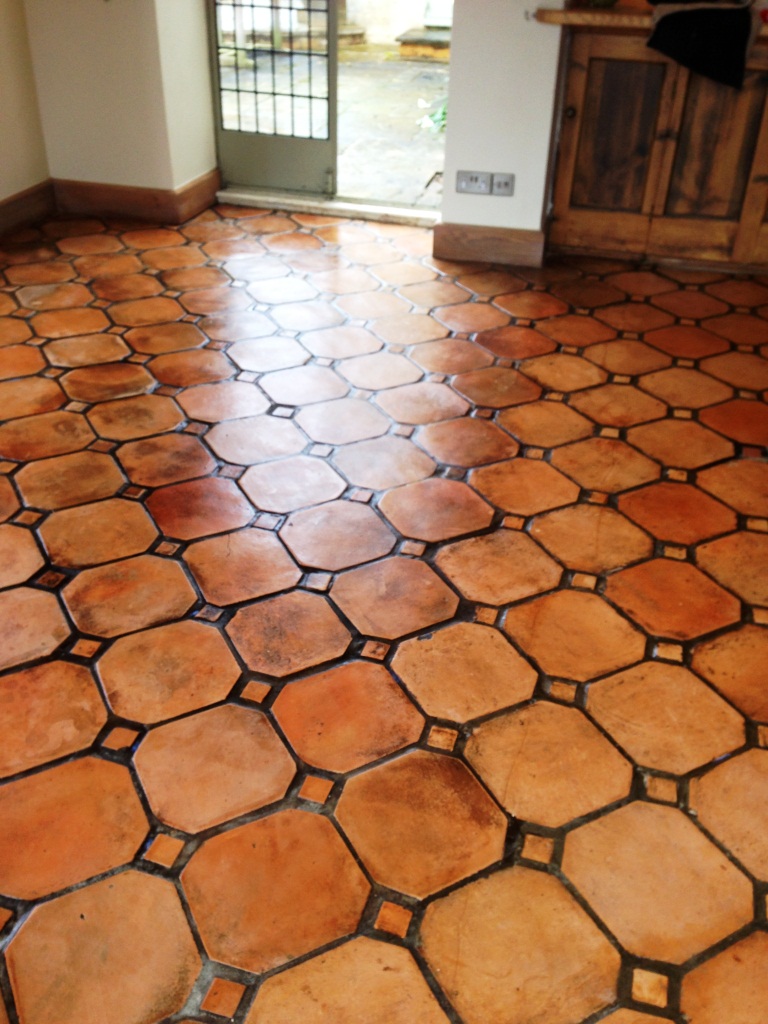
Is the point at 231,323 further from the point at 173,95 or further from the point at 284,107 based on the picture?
the point at 284,107

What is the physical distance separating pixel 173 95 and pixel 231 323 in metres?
1.65

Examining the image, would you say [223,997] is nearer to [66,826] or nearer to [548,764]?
[66,826]

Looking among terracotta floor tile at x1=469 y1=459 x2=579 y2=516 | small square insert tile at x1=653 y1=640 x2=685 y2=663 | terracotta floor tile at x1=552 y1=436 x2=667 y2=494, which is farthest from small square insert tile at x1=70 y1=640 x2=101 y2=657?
terracotta floor tile at x1=552 y1=436 x2=667 y2=494

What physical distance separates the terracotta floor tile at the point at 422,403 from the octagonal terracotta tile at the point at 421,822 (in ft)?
5.16

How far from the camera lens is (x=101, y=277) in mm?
4371

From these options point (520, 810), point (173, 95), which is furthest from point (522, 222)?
point (520, 810)

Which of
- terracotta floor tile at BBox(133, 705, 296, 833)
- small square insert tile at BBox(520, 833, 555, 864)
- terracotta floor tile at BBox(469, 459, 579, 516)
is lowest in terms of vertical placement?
small square insert tile at BBox(520, 833, 555, 864)

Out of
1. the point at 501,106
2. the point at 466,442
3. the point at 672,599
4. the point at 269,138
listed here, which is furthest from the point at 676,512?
the point at 269,138

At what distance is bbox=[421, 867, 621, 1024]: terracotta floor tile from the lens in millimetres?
1565

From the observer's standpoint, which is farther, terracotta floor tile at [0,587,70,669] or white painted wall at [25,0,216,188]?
white painted wall at [25,0,216,188]

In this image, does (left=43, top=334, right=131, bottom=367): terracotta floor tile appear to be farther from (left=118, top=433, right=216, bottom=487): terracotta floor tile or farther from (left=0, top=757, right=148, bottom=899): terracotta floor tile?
(left=0, top=757, right=148, bottom=899): terracotta floor tile

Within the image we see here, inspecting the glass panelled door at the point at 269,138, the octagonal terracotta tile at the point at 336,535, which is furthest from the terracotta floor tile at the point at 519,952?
the glass panelled door at the point at 269,138

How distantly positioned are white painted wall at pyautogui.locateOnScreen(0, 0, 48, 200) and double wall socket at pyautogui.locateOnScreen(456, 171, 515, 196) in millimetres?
2336

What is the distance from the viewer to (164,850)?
5.91 feet
